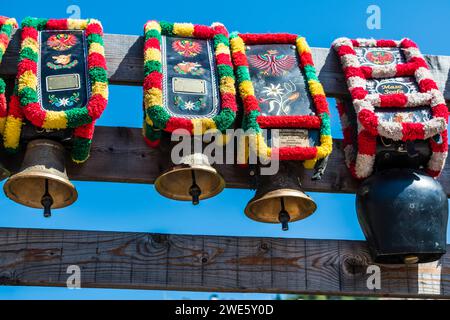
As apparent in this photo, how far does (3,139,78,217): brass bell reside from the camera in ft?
12.2

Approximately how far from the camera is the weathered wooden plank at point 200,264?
385 cm

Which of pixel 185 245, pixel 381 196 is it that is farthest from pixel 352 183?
pixel 185 245

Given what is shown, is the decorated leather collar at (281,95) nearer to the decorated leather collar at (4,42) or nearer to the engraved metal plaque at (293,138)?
the engraved metal plaque at (293,138)

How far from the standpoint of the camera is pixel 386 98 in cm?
414

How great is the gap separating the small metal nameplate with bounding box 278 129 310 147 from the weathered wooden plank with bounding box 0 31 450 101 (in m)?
0.61

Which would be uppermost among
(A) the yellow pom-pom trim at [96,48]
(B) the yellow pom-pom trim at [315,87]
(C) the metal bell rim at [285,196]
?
(A) the yellow pom-pom trim at [96,48]

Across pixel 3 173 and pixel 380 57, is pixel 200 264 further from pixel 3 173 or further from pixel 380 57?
pixel 380 57

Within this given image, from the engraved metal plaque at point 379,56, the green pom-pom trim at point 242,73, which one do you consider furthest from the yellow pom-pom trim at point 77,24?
the engraved metal plaque at point 379,56

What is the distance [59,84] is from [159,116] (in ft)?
1.82

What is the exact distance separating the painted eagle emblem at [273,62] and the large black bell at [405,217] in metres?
0.77

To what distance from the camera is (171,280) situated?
3.89 meters
